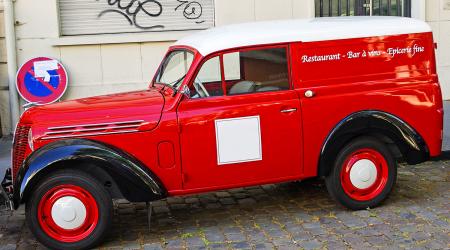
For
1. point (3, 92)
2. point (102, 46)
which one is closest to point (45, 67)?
point (3, 92)

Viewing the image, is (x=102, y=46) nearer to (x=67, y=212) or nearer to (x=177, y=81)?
(x=177, y=81)

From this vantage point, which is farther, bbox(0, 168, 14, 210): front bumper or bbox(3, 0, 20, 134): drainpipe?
bbox(3, 0, 20, 134): drainpipe

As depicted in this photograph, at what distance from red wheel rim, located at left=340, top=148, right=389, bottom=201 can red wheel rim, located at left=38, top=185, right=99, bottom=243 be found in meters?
2.23

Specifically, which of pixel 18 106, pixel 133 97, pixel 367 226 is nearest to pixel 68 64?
pixel 18 106

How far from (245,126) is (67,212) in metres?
1.60

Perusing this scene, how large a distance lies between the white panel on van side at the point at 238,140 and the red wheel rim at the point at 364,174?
898 millimetres

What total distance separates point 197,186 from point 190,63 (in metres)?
1.07

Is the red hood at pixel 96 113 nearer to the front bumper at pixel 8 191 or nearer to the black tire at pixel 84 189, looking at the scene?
the black tire at pixel 84 189

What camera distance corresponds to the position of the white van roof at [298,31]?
5066 mm

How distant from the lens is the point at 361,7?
10.4 m

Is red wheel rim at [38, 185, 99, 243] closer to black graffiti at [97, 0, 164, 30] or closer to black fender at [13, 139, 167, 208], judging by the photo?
black fender at [13, 139, 167, 208]

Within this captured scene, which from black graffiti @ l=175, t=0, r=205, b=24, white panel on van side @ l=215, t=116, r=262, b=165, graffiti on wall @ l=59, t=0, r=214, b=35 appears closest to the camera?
white panel on van side @ l=215, t=116, r=262, b=165

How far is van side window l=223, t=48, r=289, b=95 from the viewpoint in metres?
5.06

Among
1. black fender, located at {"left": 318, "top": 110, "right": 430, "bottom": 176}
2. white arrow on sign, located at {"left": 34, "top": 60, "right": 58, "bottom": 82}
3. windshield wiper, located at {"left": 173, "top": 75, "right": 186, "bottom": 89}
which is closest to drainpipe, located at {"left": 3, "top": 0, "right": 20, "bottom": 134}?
white arrow on sign, located at {"left": 34, "top": 60, "right": 58, "bottom": 82}
